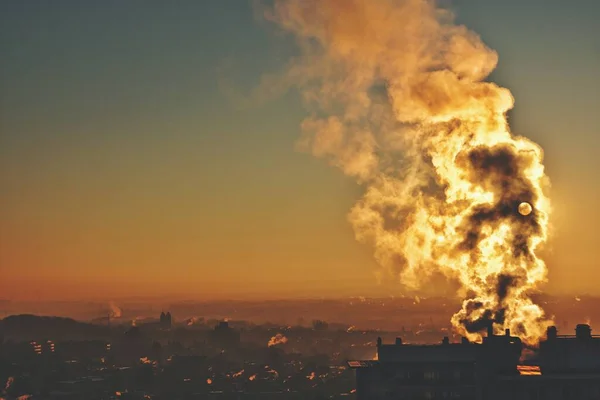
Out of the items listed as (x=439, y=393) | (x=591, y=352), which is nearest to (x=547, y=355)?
(x=591, y=352)

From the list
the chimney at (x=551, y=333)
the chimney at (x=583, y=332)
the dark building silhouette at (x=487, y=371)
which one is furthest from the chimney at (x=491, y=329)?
the chimney at (x=583, y=332)

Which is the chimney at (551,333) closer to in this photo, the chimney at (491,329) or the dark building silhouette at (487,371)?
the dark building silhouette at (487,371)

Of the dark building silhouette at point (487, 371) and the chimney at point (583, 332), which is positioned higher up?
the chimney at point (583, 332)

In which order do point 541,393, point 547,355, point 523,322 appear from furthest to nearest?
point 523,322 → point 547,355 → point 541,393

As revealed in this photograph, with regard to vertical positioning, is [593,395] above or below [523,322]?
below

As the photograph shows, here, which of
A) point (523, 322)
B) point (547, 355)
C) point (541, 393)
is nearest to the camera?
point (541, 393)

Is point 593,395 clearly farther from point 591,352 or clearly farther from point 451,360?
point 451,360

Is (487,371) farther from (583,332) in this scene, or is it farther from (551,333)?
(583,332)
